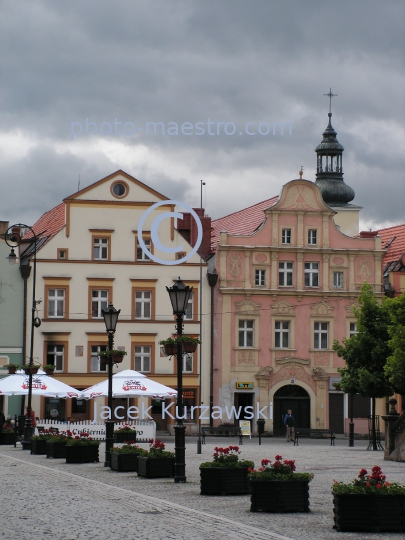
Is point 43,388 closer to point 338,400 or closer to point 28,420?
point 28,420

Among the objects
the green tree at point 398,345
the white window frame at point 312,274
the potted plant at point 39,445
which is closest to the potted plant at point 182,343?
the potted plant at point 39,445

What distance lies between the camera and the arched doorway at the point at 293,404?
57.3m

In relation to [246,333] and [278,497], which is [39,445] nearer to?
[278,497]

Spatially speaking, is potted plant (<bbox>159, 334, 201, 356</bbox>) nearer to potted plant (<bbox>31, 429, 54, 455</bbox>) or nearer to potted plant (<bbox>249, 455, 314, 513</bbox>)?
potted plant (<bbox>249, 455, 314, 513</bbox>)

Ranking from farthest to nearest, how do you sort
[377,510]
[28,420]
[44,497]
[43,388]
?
[43,388] → [28,420] → [44,497] → [377,510]

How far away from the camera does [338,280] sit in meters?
59.2

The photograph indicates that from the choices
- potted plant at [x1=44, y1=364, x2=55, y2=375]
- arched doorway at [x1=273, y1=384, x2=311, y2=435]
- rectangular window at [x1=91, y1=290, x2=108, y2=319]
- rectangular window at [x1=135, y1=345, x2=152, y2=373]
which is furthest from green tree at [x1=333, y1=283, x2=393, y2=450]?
rectangular window at [x1=91, y1=290, x2=108, y2=319]

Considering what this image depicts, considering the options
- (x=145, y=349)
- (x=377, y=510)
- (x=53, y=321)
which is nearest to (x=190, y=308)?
(x=145, y=349)

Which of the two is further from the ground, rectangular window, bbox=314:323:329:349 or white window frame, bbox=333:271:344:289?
white window frame, bbox=333:271:344:289

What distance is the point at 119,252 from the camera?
56938 millimetres

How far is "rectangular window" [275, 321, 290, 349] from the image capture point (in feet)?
192

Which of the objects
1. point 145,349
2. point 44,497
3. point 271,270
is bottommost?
point 44,497

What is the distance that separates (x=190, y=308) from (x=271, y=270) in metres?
4.73

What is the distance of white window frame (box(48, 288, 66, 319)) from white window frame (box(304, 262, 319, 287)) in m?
12.9
